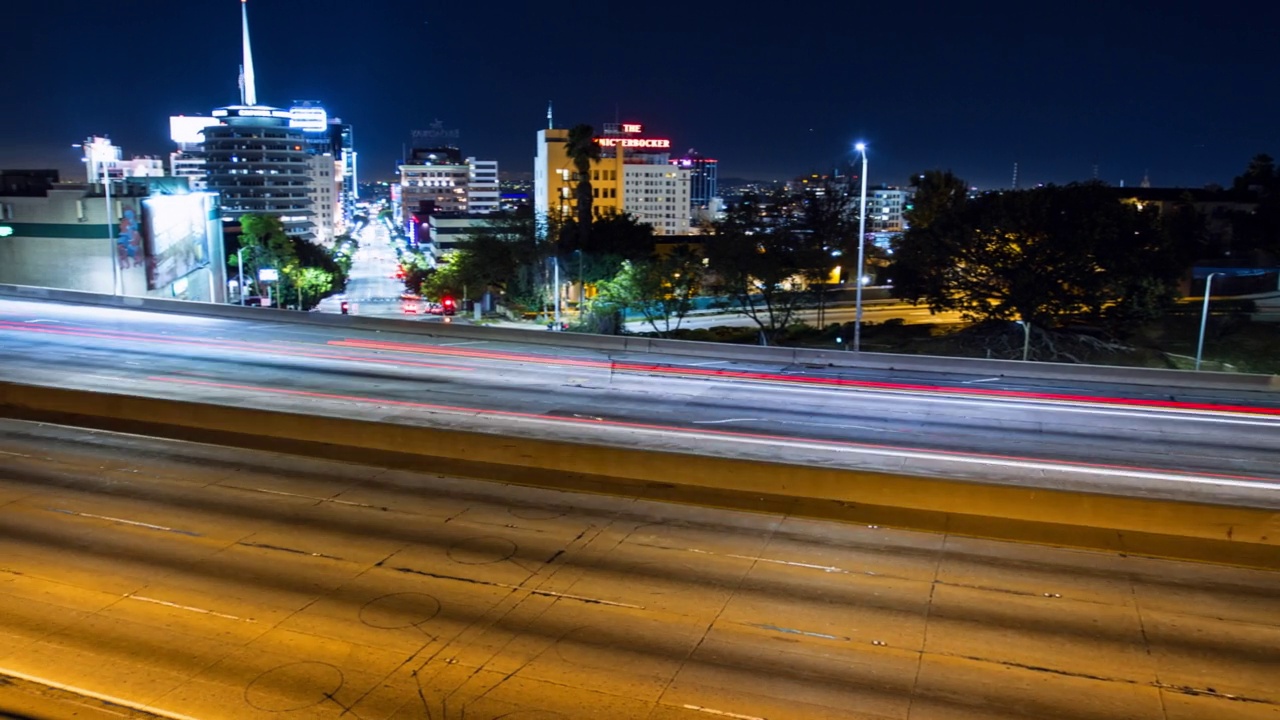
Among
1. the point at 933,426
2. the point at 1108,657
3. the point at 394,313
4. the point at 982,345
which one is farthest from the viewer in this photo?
the point at 394,313

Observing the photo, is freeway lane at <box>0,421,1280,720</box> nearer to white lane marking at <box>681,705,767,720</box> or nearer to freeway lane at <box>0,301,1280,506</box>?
white lane marking at <box>681,705,767,720</box>

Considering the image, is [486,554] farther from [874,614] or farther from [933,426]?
[933,426]

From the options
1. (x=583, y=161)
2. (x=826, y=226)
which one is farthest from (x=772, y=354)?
(x=583, y=161)

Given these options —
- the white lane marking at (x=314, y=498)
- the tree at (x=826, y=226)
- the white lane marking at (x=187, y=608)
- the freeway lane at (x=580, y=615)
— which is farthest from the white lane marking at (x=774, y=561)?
the tree at (x=826, y=226)

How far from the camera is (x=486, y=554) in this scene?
11.4 metres

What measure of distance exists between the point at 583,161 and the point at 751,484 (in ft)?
197

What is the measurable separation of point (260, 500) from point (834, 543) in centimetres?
808

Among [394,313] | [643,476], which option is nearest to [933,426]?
[643,476]

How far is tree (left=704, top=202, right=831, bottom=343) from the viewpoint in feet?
171

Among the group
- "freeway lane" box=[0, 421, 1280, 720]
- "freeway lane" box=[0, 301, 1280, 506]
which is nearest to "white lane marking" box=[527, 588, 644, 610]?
"freeway lane" box=[0, 421, 1280, 720]

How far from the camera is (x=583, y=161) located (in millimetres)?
71438

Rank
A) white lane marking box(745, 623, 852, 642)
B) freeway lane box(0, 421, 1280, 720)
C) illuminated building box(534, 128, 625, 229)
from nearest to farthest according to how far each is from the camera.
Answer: freeway lane box(0, 421, 1280, 720) < white lane marking box(745, 623, 852, 642) < illuminated building box(534, 128, 625, 229)

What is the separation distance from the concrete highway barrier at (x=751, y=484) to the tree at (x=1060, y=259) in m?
36.3

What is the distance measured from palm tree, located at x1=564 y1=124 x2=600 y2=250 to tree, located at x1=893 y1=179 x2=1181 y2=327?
31375 mm
